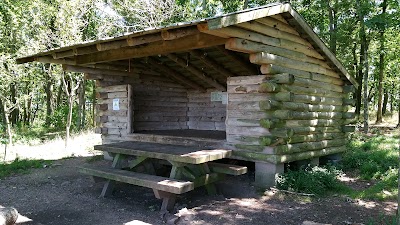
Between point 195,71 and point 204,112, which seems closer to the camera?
point 195,71

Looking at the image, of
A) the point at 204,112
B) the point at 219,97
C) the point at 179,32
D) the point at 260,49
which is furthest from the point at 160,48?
the point at 204,112

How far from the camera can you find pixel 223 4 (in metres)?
17.3

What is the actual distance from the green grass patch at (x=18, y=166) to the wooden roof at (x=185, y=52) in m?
2.74

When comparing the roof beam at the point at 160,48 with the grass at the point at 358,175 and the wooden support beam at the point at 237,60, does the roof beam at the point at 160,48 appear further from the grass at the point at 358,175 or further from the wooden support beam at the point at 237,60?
the grass at the point at 358,175

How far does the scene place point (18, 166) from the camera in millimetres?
8203

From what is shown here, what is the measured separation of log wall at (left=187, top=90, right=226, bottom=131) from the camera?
31.9 feet

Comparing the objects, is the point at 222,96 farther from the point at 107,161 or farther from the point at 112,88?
the point at 107,161

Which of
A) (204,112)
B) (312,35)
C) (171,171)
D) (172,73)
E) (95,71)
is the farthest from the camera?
(204,112)

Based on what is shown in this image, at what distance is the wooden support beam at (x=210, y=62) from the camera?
738cm

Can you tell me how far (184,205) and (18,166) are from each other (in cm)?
536

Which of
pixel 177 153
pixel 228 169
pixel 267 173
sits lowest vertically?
pixel 267 173

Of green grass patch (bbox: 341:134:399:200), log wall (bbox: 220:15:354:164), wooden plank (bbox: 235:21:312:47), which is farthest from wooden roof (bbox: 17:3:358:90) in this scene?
green grass patch (bbox: 341:134:399:200)

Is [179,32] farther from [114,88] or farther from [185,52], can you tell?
[114,88]

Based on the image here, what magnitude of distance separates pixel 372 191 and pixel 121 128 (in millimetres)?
5934
